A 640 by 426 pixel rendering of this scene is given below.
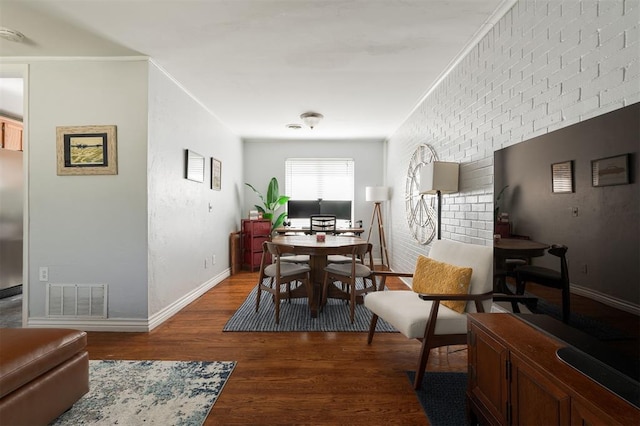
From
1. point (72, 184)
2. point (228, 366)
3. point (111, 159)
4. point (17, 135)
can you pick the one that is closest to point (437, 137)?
point (228, 366)

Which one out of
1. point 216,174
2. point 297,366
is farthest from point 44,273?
point 297,366

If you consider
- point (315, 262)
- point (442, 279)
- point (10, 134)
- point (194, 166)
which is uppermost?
point (10, 134)

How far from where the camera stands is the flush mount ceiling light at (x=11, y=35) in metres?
2.27

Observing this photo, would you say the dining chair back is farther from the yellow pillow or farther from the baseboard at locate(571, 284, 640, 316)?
the baseboard at locate(571, 284, 640, 316)

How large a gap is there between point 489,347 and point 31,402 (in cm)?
211

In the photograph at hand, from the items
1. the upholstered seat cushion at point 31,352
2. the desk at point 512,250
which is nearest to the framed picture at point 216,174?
the upholstered seat cushion at point 31,352

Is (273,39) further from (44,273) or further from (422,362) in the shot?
(44,273)

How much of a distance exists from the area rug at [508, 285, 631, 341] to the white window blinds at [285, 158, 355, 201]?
4.66m

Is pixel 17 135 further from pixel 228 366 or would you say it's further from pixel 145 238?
pixel 228 366

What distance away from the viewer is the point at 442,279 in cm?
206

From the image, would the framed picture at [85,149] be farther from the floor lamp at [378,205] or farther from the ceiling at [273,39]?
the floor lamp at [378,205]

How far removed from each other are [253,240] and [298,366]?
11.1 feet

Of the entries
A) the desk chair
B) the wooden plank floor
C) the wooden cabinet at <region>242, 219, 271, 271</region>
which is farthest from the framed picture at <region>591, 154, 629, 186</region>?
the wooden cabinet at <region>242, 219, 271, 271</region>

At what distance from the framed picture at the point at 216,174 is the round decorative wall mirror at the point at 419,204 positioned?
9.10 ft
